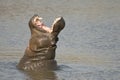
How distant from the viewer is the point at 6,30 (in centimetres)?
1825

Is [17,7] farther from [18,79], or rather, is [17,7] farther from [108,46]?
[18,79]

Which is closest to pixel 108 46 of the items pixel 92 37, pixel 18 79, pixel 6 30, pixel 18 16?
pixel 92 37

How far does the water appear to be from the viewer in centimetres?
1105

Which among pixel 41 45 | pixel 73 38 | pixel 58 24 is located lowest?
pixel 73 38

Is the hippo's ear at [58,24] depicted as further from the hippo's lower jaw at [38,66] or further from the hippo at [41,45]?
the hippo's lower jaw at [38,66]

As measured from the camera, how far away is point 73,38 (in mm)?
16797

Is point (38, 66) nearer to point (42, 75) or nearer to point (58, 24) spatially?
point (42, 75)

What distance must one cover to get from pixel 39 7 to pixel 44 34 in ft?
54.4

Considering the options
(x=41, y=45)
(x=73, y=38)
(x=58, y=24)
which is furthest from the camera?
(x=73, y=38)

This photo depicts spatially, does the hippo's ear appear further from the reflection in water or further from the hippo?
the reflection in water

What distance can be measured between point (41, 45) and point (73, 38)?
20.8 ft

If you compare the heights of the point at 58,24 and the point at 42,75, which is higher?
the point at 58,24

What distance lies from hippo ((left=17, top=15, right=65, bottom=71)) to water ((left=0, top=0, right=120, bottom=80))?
0.68 feet

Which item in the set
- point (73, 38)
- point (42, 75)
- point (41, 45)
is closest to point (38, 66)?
point (42, 75)
